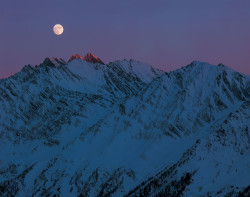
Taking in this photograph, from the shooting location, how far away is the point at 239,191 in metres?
197

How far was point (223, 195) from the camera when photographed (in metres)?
198

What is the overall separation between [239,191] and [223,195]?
6172 mm
